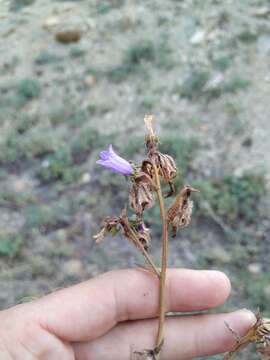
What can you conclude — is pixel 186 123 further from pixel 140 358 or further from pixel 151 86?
pixel 140 358

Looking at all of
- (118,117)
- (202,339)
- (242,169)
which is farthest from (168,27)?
(202,339)

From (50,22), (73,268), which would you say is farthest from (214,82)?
(50,22)

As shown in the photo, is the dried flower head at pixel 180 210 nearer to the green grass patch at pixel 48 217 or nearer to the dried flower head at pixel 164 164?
the dried flower head at pixel 164 164

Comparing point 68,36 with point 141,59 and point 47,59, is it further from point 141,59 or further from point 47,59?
point 141,59

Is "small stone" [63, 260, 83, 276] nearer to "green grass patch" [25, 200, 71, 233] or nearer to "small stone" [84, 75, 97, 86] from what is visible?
"green grass patch" [25, 200, 71, 233]

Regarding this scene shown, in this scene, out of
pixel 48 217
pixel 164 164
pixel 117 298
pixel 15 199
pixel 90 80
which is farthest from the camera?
pixel 90 80

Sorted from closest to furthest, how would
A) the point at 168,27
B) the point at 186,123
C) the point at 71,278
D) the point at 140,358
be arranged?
the point at 140,358
the point at 71,278
the point at 186,123
the point at 168,27

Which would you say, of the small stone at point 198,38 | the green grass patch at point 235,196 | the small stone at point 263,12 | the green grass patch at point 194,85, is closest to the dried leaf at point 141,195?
the green grass patch at point 235,196
